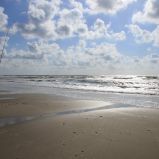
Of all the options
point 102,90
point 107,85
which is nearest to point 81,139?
point 102,90

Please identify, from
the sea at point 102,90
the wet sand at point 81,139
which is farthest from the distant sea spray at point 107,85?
the wet sand at point 81,139

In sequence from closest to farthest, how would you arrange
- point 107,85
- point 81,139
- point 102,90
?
point 81,139, point 102,90, point 107,85

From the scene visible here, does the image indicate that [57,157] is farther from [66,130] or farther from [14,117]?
[14,117]

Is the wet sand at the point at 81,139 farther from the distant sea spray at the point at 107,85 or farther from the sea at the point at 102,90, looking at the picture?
the distant sea spray at the point at 107,85

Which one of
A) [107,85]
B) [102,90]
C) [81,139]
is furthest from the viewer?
[107,85]

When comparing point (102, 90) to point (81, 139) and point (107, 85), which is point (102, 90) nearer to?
point (107, 85)

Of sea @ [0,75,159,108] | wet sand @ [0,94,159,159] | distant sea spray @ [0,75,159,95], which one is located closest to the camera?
wet sand @ [0,94,159,159]

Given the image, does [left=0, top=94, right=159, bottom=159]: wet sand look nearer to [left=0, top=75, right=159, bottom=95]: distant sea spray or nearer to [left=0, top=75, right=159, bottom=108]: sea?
[left=0, top=75, right=159, bottom=108]: sea

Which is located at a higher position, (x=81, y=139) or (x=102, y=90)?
(x=102, y=90)

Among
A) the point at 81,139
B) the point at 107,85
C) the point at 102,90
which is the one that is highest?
the point at 107,85

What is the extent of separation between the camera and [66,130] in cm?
806

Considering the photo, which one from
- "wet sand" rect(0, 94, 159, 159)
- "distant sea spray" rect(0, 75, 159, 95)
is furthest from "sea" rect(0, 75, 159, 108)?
"wet sand" rect(0, 94, 159, 159)

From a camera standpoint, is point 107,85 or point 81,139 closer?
point 81,139

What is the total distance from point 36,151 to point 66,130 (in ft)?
7.34
